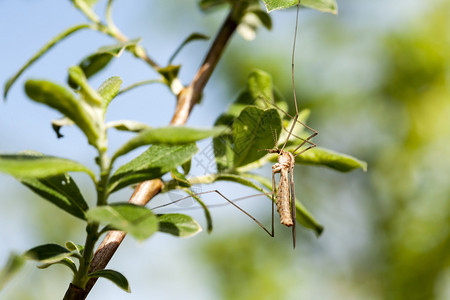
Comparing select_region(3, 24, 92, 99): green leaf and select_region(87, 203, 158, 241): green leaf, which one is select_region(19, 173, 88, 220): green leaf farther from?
select_region(3, 24, 92, 99): green leaf

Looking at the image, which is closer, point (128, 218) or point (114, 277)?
point (128, 218)

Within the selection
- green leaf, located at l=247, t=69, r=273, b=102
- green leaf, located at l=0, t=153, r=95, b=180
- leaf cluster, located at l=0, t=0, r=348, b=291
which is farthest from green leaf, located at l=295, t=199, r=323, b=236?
green leaf, located at l=0, t=153, r=95, b=180

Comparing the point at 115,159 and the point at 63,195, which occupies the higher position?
the point at 115,159

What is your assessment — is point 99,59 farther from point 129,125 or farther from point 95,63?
point 129,125

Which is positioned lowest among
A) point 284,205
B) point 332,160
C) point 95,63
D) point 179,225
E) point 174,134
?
point 284,205

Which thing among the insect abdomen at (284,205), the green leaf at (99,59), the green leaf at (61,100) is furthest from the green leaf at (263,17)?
the green leaf at (61,100)

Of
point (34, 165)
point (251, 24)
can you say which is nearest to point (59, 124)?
point (34, 165)
